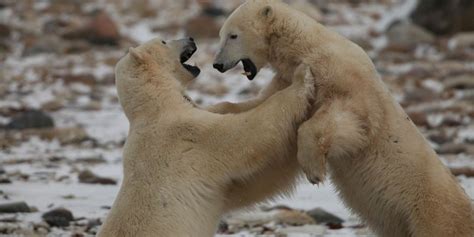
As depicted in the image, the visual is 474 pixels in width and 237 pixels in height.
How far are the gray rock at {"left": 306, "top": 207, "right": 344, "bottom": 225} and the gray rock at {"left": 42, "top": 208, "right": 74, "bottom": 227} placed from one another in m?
1.81

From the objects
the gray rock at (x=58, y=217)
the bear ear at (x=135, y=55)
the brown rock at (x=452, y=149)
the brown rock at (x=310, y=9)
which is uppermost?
the brown rock at (x=310, y=9)

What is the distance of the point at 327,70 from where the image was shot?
486 centimetres

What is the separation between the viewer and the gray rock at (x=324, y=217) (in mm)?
6980

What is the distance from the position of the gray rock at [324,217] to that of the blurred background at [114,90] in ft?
0.05

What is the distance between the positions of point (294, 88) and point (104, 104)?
1003 cm

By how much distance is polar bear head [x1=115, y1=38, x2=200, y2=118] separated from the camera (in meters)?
5.09

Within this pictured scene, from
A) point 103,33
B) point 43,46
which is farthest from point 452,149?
point 103,33

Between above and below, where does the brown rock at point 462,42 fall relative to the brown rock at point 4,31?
below

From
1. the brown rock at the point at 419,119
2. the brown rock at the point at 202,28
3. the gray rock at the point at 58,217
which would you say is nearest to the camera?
the gray rock at the point at 58,217

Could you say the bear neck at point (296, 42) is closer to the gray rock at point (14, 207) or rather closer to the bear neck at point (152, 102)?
the bear neck at point (152, 102)

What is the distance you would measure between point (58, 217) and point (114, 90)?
9.13 meters

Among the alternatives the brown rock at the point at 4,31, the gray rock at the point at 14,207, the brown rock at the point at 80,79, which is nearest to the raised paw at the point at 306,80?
the gray rock at the point at 14,207

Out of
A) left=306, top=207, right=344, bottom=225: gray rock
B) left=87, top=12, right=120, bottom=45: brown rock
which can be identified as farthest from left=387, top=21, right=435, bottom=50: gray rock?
left=306, top=207, right=344, bottom=225: gray rock

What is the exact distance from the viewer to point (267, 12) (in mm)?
5164
